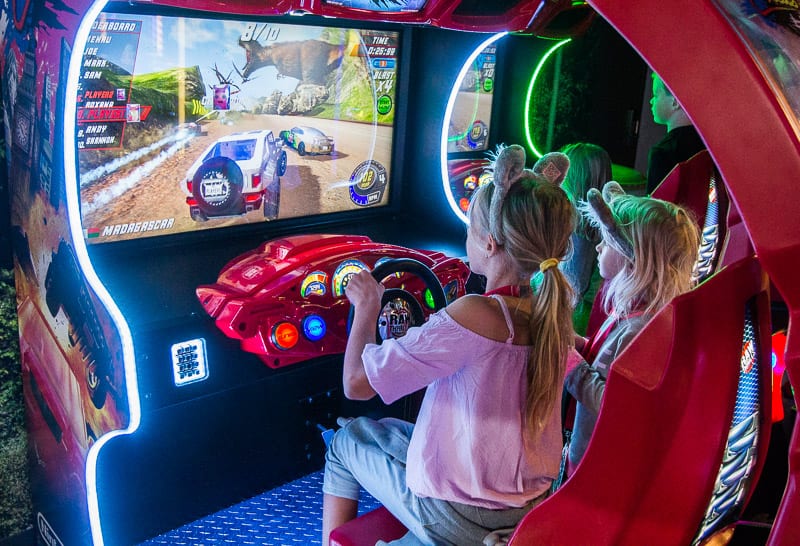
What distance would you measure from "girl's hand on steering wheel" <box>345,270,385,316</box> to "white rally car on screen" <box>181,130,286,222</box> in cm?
76

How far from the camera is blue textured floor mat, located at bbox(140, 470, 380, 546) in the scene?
252 centimetres

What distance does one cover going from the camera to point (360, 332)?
1.86 meters

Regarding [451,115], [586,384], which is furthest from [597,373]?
[451,115]

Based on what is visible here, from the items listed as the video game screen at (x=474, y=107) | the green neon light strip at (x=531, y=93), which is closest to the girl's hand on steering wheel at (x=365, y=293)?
the video game screen at (x=474, y=107)

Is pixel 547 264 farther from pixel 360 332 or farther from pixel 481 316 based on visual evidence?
pixel 360 332

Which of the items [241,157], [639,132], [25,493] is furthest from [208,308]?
[639,132]

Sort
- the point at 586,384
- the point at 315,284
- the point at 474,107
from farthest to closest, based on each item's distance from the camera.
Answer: the point at 474,107, the point at 315,284, the point at 586,384

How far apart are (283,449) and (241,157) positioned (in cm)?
103

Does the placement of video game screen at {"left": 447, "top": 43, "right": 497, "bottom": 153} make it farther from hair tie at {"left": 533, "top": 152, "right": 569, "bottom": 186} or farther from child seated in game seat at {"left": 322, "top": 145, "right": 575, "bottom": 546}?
child seated in game seat at {"left": 322, "top": 145, "right": 575, "bottom": 546}

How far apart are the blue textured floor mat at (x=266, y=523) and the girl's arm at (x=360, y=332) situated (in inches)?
37.0

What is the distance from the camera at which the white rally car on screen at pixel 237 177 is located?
2463 mm

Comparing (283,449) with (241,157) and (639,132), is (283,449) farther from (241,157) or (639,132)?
(639,132)

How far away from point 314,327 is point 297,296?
114 mm

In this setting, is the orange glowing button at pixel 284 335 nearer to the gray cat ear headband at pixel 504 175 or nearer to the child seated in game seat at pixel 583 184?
the gray cat ear headband at pixel 504 175
